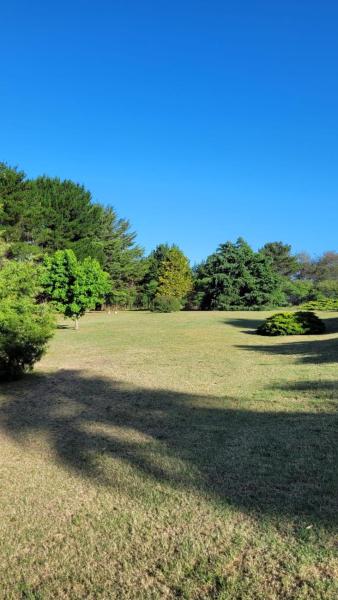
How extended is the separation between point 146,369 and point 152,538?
733cm

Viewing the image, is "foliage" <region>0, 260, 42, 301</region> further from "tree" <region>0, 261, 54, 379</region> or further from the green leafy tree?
the green leafy tree

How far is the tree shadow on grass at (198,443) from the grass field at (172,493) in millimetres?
17

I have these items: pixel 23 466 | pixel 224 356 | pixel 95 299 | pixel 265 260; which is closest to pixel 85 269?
pixel 95 299

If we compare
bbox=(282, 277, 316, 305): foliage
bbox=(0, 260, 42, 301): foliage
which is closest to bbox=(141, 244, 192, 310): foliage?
bbox=(282, 277, 316, 305): foliage

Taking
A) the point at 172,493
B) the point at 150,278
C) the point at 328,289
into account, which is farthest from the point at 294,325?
the point at 150,278

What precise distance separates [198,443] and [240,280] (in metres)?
38.8

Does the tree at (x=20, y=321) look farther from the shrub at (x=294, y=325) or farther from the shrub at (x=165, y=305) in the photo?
the shrub at (x=165, y=305)

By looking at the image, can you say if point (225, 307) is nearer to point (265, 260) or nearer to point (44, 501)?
point (265, 260)

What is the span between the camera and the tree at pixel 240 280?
1686 inches

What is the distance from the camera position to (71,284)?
77.2ft

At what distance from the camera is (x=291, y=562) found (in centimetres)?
245

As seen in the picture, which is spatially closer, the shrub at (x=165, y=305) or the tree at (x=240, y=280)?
the shrub at (x=165, y=305)

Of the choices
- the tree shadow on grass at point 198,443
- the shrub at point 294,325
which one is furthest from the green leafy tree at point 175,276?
the tree shadow on grass at point 198,443

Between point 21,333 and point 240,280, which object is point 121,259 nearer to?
point 240,280
